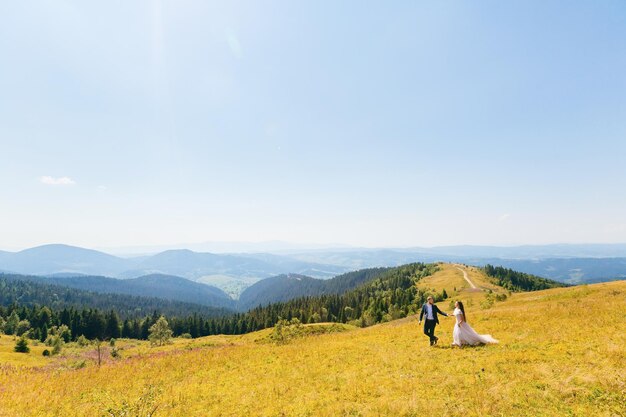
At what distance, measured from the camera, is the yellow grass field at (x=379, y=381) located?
10.9m

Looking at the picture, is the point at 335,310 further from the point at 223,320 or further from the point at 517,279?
the point at 517,279

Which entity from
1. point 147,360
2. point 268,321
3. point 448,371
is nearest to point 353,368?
point 448,371

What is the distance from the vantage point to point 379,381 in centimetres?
1427

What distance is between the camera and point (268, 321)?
134 m

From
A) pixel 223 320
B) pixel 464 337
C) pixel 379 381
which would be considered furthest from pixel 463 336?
pixel 223 320

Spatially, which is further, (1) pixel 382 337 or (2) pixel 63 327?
(2) pixel 63 327

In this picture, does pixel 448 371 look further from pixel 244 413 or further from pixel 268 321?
pixel 268 321

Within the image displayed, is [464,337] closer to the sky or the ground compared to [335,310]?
closer to the sky

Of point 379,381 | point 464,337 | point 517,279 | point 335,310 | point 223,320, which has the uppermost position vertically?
point 464,337

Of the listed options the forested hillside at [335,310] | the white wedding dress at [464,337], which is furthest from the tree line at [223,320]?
the white wedding dress at [464,337]

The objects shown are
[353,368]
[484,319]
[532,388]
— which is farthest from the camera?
[484,319]

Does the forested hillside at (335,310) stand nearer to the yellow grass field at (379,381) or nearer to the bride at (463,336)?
the yellow grass field at (379,381)

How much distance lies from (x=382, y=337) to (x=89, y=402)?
20131 mm

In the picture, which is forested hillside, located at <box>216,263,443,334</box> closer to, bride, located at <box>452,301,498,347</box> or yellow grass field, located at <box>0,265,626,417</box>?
yellow grass field, located at <box>0,265,626,417</box>
